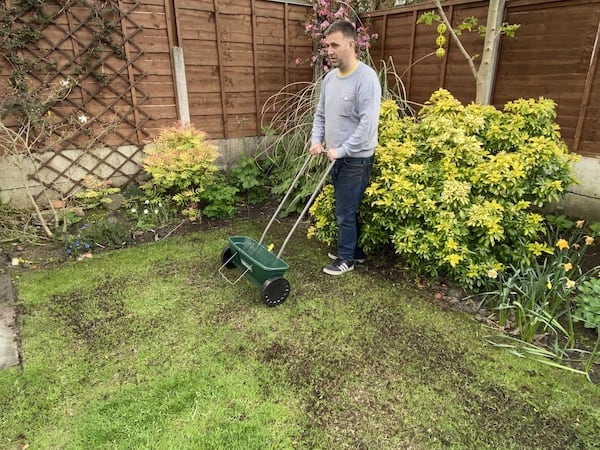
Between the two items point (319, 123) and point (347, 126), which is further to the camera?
point (319, 123)

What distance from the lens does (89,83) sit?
4016 mm

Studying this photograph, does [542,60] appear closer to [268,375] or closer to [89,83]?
[268,375]

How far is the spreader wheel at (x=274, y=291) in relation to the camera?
97.6 inches

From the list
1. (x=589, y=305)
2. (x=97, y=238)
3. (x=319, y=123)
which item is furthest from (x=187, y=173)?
(x=589, y=305)

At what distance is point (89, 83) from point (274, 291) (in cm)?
315

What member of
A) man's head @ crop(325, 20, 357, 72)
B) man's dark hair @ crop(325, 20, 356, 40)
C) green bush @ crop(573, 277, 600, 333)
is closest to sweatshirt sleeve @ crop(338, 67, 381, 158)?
man's head @ crop(325, 20, 357, 72)

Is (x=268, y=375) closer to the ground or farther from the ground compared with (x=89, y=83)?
closer to the ground

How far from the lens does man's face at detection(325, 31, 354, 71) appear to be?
2.49m

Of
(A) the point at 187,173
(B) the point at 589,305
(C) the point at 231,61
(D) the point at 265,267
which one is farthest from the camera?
(C) the point at 231,61

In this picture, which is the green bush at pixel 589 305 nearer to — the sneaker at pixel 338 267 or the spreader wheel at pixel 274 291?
the sneaker at pixel 338 267

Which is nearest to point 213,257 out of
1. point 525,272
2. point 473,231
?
point 473,231

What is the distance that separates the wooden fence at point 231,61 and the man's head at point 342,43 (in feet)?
6.82

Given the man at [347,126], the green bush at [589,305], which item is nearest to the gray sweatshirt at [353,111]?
the man at [347,126]

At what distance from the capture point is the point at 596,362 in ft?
6.87
